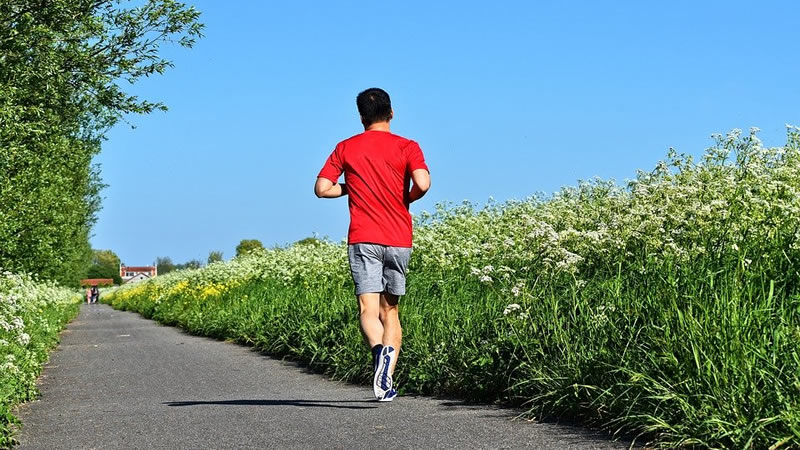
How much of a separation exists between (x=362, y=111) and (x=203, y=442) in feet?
9.14

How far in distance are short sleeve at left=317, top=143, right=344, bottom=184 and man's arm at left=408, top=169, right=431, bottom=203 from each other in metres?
0.58

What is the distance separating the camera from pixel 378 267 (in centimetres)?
714

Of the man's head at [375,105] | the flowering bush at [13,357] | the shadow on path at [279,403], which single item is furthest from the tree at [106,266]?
the man's head at [375,105]

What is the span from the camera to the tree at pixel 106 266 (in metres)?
163

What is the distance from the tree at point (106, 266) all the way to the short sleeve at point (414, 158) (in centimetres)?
15952

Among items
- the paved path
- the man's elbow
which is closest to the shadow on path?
the paved path

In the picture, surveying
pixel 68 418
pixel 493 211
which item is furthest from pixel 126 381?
pixel 493 211

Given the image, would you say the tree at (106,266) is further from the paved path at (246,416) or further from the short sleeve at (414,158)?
the short sleeve at (414,158)

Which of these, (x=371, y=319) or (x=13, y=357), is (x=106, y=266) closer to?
(x=13, y=357)

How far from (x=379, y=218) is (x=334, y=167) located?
56 centimetres

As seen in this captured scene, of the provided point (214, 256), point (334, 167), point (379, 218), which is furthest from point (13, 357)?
point (214, 256)

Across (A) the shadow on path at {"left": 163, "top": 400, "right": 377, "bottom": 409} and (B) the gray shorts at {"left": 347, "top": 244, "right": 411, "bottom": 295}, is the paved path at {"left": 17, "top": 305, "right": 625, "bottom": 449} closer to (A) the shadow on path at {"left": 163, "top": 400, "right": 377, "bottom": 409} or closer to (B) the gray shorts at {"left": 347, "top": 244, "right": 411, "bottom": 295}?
(A) the shadow on path at {"left": 163, "top": 400, "right": 377, "bottom": 409}

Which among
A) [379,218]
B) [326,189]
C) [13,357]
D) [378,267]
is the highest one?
[326,189]

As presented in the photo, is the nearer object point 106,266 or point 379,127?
point 379,127
